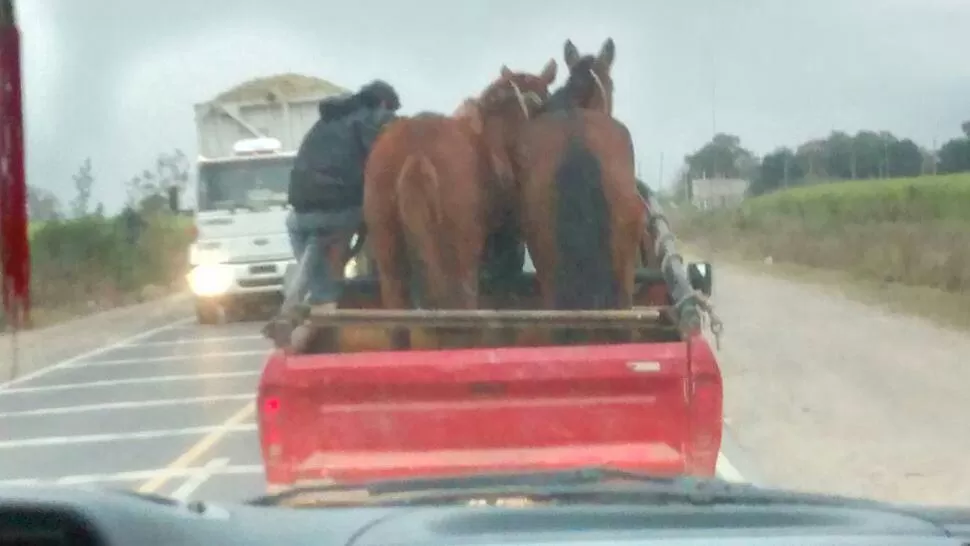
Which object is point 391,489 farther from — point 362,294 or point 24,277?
point 362,294

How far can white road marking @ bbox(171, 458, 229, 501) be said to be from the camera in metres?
9.62

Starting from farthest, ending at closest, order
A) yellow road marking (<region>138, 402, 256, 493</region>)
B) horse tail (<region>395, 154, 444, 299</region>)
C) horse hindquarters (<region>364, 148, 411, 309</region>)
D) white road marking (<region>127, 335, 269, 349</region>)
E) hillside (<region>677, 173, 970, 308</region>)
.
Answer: hillside (<region>677, 173, 970, 308</region>), white road marking (<region>127, 335, 269, 349</region>), yellow road marking (<region>138, 402, 256, 493</region>), horse hindquarters (<region>364, 148, 411, 309</region>), horse tail (<region>395, 154, 444, 299</region>)

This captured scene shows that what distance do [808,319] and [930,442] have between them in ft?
39.4

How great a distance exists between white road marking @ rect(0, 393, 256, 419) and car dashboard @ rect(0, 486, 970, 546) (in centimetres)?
1240

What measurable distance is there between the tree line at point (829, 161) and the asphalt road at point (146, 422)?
73.7 ft

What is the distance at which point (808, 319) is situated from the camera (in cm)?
2347

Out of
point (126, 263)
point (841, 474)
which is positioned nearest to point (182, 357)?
point (126, 263)

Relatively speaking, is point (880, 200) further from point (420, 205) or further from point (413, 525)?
point (413, 525)

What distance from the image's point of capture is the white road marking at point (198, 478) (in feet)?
31.6

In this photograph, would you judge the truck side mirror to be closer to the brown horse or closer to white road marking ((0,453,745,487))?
the brown horse

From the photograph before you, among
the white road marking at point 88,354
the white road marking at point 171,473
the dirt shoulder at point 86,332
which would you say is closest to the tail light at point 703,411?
the white road marking at point 171,473

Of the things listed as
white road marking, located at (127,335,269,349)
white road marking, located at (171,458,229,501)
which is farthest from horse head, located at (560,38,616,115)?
white road marking, located at (127,335,269,349)

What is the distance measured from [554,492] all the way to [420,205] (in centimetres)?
351

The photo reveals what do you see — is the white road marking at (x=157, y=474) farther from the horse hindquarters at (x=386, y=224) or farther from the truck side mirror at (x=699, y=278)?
the truck side mirror at (x=699, y=278)
